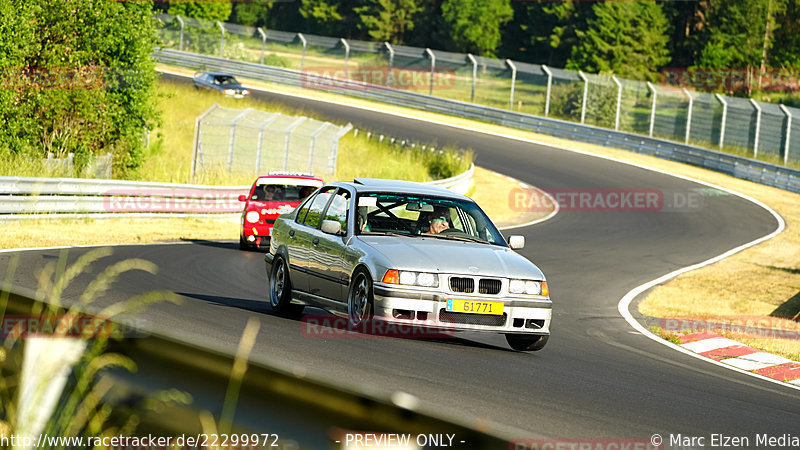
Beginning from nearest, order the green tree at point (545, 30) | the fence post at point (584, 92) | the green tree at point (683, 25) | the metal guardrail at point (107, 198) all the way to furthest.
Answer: the metal guardrail at point (107, 198)
the fence post at point (584, 92)
the green tree at point (683, 25)
the green tree at point (545, 30)

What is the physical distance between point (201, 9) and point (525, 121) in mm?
46122

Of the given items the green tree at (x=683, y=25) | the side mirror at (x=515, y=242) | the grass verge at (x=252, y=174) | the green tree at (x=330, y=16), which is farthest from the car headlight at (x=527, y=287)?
the green tree at (x=330, y=16)

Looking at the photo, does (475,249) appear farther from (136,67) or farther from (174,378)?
(136,67)

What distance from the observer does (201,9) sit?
291 ft

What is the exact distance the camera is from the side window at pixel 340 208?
10742 millimetres

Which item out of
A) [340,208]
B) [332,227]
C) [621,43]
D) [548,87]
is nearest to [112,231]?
[340,208]

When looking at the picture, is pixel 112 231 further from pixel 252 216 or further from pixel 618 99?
pixel 618 99

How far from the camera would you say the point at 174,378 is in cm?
354

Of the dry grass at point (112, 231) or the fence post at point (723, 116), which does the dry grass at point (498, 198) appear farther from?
the fence post at point (723, 116)

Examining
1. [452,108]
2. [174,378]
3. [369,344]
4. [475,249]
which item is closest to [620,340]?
[475,249]

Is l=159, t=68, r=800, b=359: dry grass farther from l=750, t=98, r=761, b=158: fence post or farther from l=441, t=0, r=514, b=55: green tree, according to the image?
l=441, t=0, r=514, b=55: green tree

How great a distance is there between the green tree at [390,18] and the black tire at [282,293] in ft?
291

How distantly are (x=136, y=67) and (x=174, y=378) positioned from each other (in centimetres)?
2470

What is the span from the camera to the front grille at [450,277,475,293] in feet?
30.9
